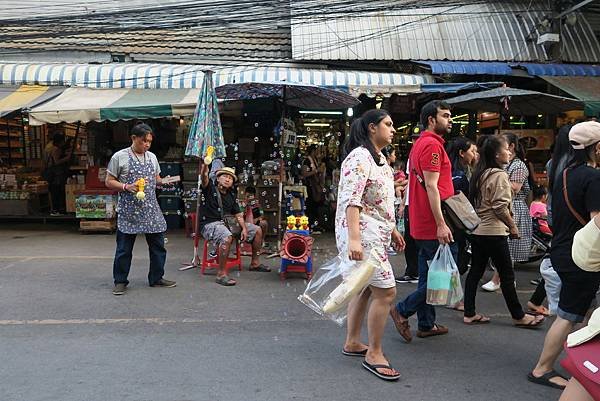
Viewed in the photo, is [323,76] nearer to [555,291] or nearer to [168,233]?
[168,233]

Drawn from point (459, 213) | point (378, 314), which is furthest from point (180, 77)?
point (378, 314)

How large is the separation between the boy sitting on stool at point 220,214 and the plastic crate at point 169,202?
3851mm

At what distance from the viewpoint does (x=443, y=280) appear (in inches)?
148

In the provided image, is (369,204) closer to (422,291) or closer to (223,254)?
(422,291)

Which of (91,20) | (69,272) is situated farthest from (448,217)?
(91,20)

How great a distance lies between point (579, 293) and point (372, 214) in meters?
1.39

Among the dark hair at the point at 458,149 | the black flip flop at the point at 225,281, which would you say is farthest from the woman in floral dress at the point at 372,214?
the black flip flop at the point at 225,281

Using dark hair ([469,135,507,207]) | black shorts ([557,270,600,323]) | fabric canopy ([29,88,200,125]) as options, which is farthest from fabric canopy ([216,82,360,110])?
black shorts ([557,270,600,323])

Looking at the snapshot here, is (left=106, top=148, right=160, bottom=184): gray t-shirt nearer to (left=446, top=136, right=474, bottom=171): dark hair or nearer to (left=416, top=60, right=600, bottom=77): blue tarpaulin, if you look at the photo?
(left=446, top=136, right=474, bottom=171): dark hair

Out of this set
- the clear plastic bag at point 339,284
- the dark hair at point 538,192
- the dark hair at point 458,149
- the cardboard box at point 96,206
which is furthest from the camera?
the cardboard box at point 96,206

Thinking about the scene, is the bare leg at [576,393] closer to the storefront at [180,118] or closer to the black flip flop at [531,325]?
the black flip flop at [531,325]

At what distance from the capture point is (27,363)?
12.0 ft

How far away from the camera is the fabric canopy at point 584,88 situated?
8.48 meters

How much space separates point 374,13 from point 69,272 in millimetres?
8531
